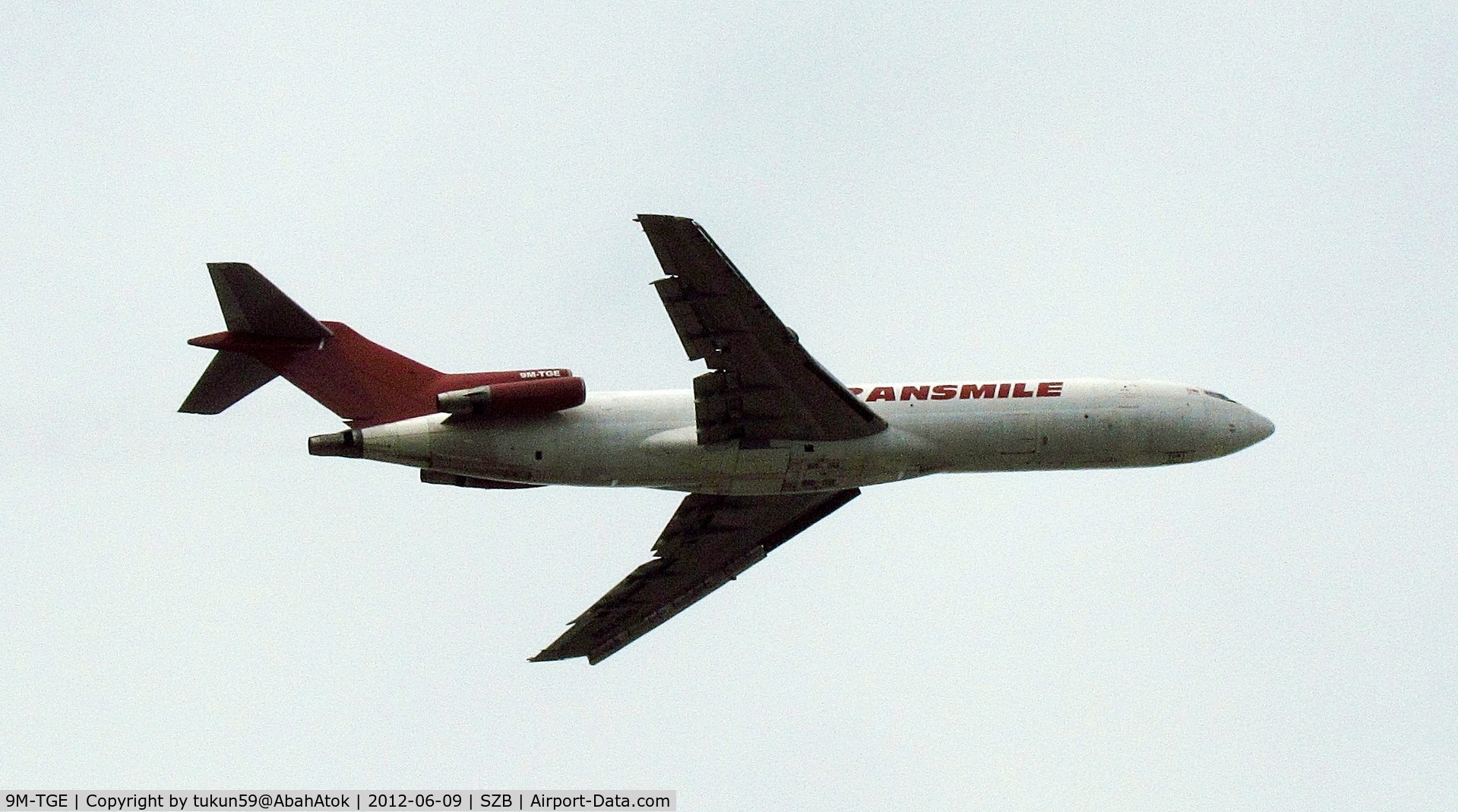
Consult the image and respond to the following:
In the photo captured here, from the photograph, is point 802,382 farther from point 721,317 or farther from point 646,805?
point 646,805

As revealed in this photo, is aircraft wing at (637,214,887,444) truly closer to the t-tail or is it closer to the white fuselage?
the white fuselage

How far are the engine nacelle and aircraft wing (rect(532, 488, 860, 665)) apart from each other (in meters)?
6.37

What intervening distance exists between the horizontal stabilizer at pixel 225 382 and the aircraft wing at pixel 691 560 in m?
13.0

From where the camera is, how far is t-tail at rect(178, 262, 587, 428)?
153 feet

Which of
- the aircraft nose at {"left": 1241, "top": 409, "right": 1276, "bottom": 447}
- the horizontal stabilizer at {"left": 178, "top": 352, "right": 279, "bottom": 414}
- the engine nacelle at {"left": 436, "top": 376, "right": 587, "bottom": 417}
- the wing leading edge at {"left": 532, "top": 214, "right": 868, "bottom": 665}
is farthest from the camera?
the aircraft nose at {"left": 1241, "top": 409, "right": 1276, "bottom": 447}

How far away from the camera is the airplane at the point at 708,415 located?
4647 centimetres

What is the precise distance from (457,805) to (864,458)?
46.4 feet

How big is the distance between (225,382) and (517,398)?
789 centimetres

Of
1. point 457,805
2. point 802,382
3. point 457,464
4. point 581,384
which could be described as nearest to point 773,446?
point 802,382

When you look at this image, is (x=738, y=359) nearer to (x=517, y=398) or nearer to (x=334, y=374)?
(x=517, y=398)

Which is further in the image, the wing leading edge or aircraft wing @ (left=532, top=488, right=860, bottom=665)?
aircraft wing @ (left=532, top=488, right=860, bottom=665)

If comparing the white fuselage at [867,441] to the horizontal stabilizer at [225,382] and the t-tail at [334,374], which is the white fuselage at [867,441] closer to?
the t-tail at [334,374]

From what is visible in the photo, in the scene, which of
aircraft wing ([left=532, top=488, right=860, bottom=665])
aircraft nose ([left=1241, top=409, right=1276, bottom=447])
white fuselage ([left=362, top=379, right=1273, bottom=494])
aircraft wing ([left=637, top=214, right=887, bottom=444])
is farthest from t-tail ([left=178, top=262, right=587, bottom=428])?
aircraft nose ([left=1241, top=409, right=1276, bottom=447])

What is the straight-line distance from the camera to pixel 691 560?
55344mm
